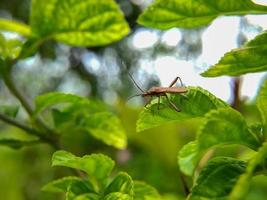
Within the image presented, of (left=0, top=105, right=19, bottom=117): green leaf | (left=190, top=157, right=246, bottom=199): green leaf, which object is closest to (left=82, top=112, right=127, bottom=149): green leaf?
(left=0, top=105, right=19, bottom=117): green leaf

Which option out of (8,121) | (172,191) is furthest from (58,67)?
(8,121)

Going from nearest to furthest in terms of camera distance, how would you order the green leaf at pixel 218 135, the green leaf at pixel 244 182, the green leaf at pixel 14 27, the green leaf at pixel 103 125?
the green leaf at pixel 244 182, the green leaf at pixel 218 135, the green leaf at pixel 103 125, the green leaf at pixel 14 27

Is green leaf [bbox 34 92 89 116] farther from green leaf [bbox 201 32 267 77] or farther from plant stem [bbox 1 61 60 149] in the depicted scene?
green leaf [bbox 201 32 267 77]

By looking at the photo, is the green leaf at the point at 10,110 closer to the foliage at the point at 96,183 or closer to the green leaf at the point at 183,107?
the foliage at the point at 96,183

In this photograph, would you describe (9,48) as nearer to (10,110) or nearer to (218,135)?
(10,110)

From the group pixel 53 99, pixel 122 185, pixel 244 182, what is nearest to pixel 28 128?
pixel 53 99

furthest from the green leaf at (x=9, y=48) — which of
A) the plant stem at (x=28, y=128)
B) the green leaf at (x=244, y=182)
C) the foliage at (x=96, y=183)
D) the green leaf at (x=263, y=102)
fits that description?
the green leaf at (x=244, y=182)
